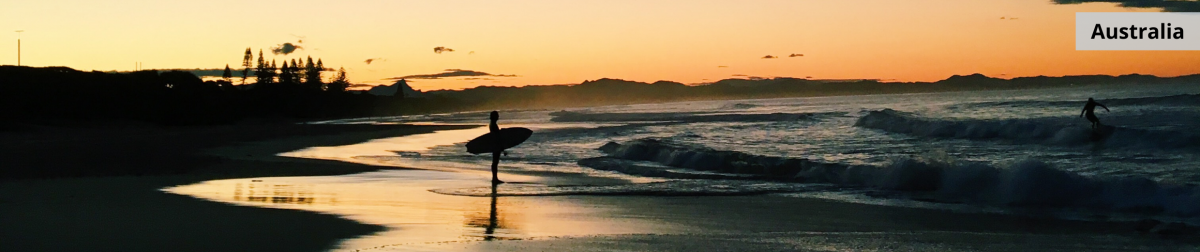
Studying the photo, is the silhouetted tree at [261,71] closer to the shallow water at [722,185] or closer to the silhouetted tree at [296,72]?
the silhouetted tree at [296,72]

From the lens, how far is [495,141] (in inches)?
671

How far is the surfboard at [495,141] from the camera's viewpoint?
17.0 metres

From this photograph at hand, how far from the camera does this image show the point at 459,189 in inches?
605

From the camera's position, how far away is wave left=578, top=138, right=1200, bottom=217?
12406 mm

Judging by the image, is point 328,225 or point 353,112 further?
point 353,112

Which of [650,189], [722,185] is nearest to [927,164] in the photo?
[722,185]

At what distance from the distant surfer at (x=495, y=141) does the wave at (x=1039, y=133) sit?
16.2 meters

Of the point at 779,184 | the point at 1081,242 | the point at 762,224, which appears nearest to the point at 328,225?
the point at 762,224

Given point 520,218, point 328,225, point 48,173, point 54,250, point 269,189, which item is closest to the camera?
point 54,250

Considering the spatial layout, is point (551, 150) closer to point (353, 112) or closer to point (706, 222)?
point (706, 222)

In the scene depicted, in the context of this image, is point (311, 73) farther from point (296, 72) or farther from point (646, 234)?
point (646, 234)

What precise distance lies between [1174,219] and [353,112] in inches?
4450

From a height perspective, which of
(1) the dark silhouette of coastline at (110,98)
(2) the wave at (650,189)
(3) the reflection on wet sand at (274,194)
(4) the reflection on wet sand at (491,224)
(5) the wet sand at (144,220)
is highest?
(1) the dark silhouette of coastline at (110,98)

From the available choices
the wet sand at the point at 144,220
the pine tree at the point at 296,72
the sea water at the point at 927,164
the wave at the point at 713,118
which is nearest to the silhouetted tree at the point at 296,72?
the pine tree at the point at 296,72
